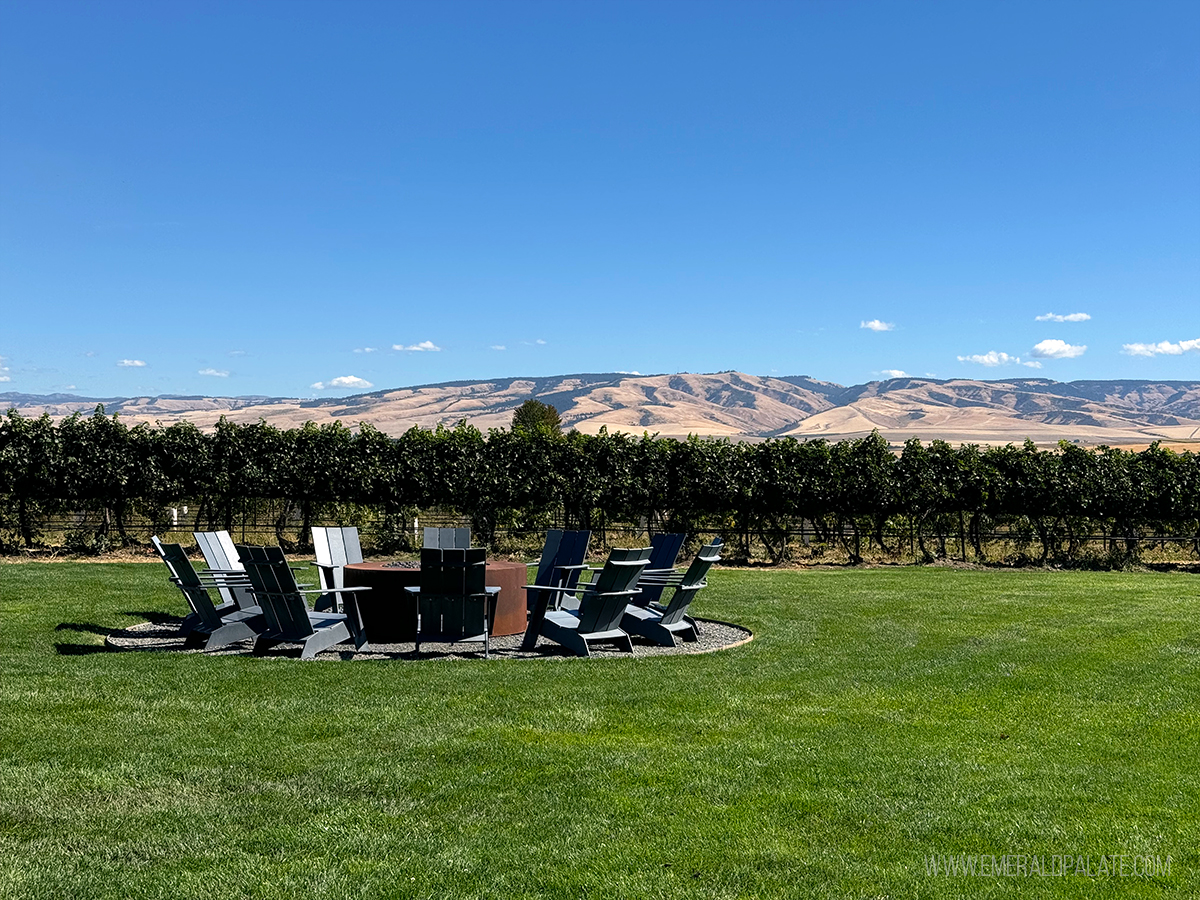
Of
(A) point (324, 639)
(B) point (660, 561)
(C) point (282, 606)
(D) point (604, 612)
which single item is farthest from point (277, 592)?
(B) point (660, 561)

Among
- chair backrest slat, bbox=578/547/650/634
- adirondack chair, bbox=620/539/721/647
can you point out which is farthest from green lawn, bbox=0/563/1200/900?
adirondack chair, bbox=620/539/721/647

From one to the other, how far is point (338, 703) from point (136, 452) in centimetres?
1718

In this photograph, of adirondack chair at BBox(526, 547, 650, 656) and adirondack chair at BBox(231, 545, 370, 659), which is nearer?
adirondack chair at BBox(231, 545, 370, 659)

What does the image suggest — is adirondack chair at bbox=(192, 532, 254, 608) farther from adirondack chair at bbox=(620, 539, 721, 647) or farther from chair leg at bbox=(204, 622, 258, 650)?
adirondack chair at bbox=(620, 539, 721, 647)

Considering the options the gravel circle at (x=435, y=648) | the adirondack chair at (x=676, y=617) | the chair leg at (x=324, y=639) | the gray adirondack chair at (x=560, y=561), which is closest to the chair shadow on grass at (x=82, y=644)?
the gravel circle at (x=435, y=648)

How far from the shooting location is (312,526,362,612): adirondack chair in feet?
38.3

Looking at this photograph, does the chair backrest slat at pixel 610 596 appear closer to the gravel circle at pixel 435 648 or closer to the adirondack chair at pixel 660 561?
the gravel circle at pixel 435 648

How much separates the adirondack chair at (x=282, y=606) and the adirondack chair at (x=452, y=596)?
721 mm

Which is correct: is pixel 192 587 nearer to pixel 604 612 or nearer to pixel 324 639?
pixel 324 639

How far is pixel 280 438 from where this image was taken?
22672 mm

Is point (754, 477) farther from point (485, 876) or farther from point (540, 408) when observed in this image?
point (540, 408)

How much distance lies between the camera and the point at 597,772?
550cm

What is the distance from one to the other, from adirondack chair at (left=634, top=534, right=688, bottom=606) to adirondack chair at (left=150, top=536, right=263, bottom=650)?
4265 mm

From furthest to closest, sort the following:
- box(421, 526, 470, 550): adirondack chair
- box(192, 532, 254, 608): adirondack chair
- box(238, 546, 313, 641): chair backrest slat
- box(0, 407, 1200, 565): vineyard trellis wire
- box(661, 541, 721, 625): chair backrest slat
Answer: box(0, 407, 1200, 565): vineyard trellis wire
box(421, 526, 470, 550): adirondack chair
box(192, 532, 254, 608): adirondack chair
box(661, 541, 721, 625): chair backrest slat
box(238, 546, 313, 641): chair backrest slat
